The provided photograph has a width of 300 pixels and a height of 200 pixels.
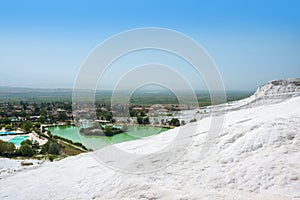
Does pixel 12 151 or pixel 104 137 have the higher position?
pixel 104 137

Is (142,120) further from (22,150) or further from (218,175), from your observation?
(218,175)

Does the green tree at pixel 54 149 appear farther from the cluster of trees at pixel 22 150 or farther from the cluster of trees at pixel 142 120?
the cluster of trees at pixel 142 120

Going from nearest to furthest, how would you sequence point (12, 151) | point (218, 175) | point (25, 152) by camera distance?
point (218, 175) < point (12, 151) < point (25, 152)

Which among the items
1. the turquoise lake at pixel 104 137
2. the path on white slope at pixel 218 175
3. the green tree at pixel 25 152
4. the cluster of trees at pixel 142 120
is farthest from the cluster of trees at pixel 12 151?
the path on white slope at pixel 218 175

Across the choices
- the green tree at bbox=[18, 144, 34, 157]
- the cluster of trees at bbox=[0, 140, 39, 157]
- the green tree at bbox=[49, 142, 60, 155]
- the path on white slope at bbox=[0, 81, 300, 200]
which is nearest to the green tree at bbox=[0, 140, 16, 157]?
the cluster of trees at bbox=[0, 140, 39, 157]

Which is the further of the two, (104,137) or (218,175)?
(104,137)

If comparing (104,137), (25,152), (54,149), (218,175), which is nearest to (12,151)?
(25,152)

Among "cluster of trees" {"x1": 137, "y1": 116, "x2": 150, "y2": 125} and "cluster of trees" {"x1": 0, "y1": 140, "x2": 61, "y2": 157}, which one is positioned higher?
"cluster of trees" {"x1": 137, "y1": 116, "x2": 150, "y2": 125}

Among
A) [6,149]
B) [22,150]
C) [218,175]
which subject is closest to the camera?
[218,175]

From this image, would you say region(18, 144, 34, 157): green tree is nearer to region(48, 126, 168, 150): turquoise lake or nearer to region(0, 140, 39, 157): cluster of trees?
region(0, 140, 39, 157): cluster of trees
